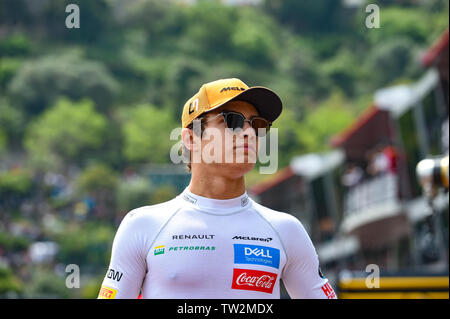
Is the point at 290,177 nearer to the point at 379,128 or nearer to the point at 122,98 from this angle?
the point at 379,128

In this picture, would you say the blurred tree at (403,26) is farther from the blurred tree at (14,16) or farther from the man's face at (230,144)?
the man's face at (230,144)

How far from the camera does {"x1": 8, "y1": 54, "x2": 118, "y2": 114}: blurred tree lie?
16000 centimetres

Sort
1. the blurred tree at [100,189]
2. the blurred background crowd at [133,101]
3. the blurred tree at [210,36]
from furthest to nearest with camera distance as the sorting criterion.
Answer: the blurred tree at [210,36], the blurred tree at [100,189], the blurred background crowd at [133,101]

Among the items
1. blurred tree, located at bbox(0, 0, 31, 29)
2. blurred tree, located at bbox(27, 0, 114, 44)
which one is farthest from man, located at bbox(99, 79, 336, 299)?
blurred tree, located at bbox(0, 0, 31, 29)

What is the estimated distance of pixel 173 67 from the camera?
561ft

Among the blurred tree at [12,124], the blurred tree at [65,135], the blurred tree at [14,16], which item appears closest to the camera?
the blurred tree at [65,135]

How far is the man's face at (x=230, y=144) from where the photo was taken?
11.5ft

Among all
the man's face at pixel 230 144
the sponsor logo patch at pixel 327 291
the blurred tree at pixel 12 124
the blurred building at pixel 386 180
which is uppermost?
the blurred tree at pixel 12 124

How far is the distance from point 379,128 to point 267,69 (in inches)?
5844

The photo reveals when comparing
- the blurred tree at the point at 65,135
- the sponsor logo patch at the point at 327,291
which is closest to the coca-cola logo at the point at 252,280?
the sponsor logo patch at the point at 327,291

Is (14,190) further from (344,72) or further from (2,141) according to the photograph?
(344,72)

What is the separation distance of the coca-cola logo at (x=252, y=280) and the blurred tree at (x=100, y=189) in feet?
426

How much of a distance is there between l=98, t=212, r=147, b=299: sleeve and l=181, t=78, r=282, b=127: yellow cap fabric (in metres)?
0.50
